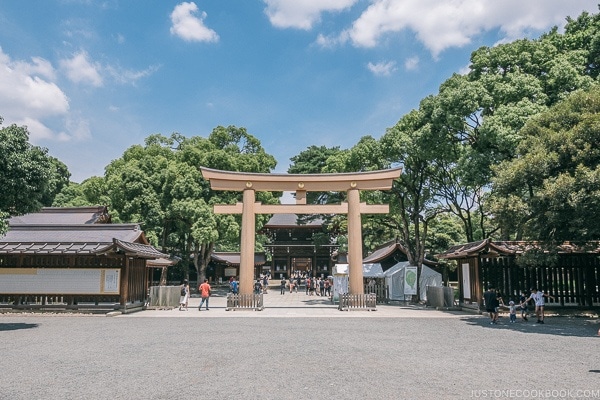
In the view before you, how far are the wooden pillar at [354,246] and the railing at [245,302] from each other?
4385 mm

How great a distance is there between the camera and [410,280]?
26344 mm

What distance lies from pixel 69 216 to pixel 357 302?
19.1m

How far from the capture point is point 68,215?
94.2 feet

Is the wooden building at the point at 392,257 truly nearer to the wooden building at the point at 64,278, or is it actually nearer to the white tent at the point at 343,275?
the white tent at the point at 343,275

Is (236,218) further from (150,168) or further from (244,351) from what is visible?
(244,351)

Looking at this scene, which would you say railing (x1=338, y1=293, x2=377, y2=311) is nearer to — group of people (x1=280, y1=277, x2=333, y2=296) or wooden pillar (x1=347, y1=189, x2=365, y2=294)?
wooden pillar (x1=347, y1=189, x2=365, y2=294)

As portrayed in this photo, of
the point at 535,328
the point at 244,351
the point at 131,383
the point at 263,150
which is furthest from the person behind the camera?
the point at 263,150

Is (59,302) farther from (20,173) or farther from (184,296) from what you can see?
(20,173)

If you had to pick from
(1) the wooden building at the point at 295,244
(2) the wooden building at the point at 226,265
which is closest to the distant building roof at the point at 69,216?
(2) the wooden building at the point at 226,265

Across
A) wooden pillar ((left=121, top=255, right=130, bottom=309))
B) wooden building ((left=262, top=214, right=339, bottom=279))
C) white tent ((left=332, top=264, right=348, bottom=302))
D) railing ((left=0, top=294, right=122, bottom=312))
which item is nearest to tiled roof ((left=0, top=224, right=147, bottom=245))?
wooden pillar ((left=121, top=255, right=130, bottom=309))

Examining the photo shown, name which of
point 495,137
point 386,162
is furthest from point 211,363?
point 386,162

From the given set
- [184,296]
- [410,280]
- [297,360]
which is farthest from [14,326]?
[410,280]

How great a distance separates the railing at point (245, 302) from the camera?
21172 mm

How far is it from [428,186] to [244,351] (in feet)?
69.3
